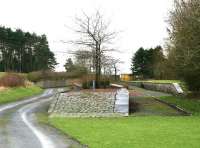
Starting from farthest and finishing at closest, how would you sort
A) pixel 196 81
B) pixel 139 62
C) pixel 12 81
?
pixel 139 62
pixel 12 81
pixel 196 81

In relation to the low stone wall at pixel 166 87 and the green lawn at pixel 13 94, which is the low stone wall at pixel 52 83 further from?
the green lawn at pixel 13 94

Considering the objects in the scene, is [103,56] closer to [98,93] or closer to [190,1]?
[98,93]

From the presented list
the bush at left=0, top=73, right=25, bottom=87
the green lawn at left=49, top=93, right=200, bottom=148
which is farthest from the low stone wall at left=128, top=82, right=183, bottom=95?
the green lawn at left=49, top=93, right=200, bottom=148

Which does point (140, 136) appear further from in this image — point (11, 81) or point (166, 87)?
point (11, 81)

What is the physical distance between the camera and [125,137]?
63.5 feet

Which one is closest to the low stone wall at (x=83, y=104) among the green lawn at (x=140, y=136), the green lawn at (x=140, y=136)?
the green lawn at (x=140, y=136)

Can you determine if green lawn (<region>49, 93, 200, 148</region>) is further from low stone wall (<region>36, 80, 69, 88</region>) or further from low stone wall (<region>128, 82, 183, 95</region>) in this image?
low stone wall (<region>36, 80, 69, 88</region>)

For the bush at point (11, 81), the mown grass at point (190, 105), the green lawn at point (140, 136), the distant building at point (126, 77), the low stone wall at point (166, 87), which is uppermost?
the distant building at point (126, 77)

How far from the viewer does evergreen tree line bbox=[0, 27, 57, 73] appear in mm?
116688

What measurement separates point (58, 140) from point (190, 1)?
69.2ft

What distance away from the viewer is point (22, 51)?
120 meters

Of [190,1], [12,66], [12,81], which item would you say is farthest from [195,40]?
[12,66]

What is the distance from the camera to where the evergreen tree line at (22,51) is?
383 ft

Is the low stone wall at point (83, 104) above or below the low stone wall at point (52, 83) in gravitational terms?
below
